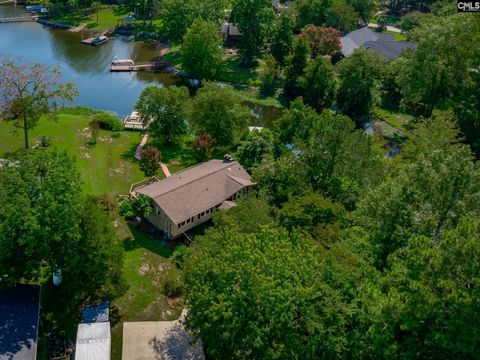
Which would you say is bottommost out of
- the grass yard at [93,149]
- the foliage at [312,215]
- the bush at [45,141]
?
the grass yard at [93,149]

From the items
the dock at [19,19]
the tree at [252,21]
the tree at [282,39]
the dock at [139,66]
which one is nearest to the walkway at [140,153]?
the dock at [139,66]

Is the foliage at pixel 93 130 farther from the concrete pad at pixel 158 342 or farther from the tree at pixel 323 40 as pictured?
the tree at pixel 323 40

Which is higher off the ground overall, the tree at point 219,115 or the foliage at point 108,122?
the tree at point 219,115

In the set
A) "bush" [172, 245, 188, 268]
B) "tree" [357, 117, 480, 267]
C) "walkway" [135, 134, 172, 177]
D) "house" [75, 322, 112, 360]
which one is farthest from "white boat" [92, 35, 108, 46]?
"tree" [357, 117, 480, 267]

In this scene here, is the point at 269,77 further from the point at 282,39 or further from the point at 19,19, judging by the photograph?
the point at 19,19

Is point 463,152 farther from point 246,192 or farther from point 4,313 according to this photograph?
point 4,313

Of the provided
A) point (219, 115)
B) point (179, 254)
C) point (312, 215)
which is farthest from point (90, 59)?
point (312, 215)

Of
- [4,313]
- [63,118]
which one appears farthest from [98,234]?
[63,118]
